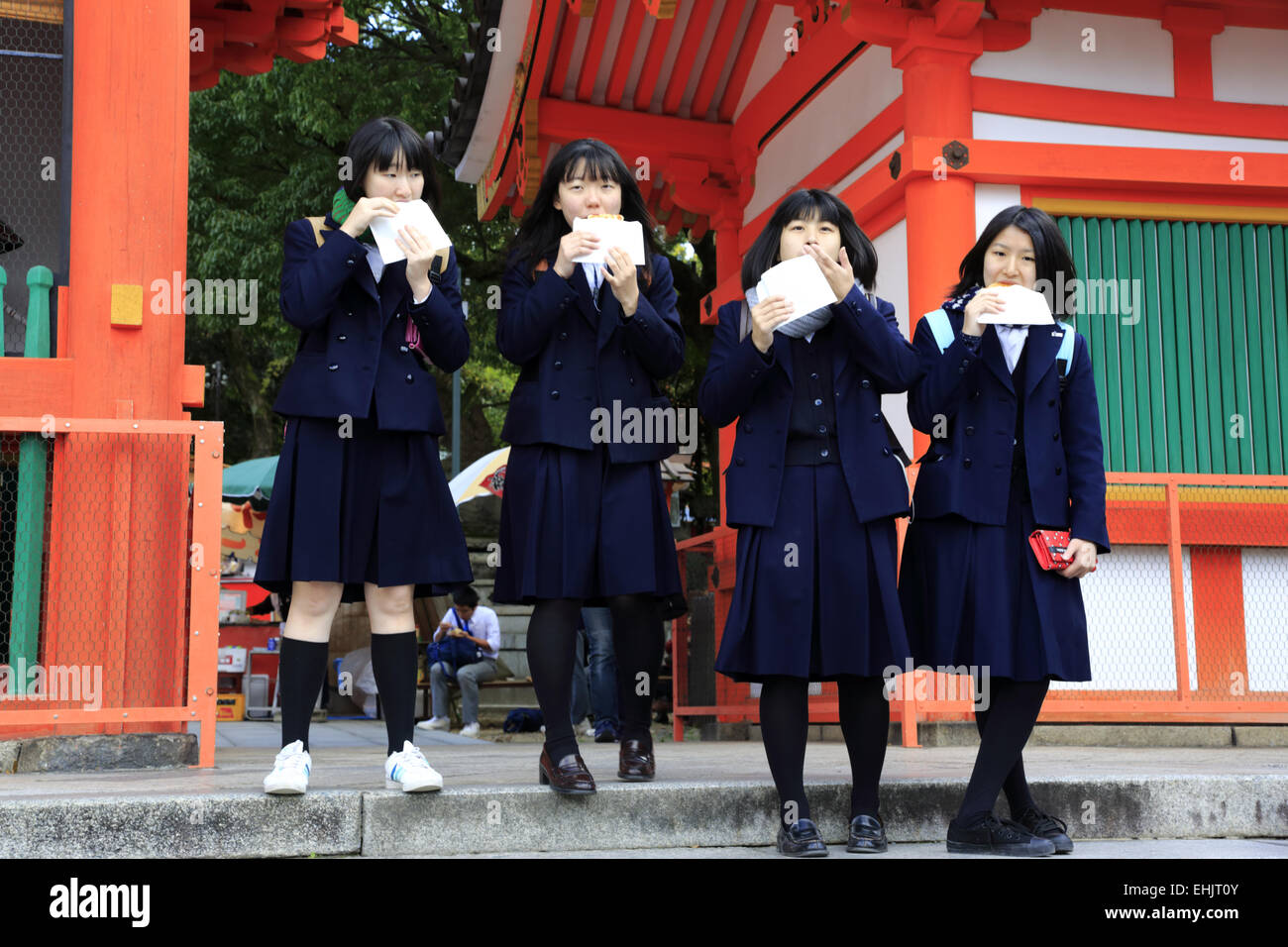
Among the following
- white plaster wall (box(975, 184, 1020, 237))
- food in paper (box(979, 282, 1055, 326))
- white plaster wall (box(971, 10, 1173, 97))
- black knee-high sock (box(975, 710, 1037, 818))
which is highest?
white plaster wall (box(971, 10, 1173, 97))

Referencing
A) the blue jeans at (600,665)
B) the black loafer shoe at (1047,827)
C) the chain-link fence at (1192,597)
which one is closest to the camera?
the black loafer shoe at (1047,827)

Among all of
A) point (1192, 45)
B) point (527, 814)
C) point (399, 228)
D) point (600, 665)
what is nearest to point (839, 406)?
point (399, 228)

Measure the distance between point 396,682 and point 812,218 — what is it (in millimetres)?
1814

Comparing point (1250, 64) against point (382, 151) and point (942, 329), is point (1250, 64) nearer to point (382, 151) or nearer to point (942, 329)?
point (942, 329)

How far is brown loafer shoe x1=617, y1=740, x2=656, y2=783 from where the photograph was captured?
13.3 ft

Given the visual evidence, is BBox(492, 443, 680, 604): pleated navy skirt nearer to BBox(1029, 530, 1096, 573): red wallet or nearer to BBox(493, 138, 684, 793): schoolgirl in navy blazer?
BBox(493, 138, 684, 793): schoolgirl in navy blazer

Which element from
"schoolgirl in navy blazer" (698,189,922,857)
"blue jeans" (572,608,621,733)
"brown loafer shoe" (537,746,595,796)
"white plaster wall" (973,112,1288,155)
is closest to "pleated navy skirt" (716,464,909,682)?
"schoolgirl in navy blazer" (698,189,922,857)

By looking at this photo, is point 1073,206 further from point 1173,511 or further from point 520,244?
point 520,244

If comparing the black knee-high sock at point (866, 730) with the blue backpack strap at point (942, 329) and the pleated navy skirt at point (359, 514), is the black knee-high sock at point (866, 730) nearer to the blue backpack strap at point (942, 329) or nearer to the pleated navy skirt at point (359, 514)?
the blue backpack strap at point (942, 329)

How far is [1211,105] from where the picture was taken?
7633 mm

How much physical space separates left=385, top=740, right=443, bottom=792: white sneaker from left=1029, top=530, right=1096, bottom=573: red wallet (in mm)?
1786

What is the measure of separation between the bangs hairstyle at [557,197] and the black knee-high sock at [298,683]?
132 centimetres

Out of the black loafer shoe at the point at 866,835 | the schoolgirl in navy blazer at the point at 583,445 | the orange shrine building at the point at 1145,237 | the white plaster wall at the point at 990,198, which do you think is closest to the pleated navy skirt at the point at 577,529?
the schoolgirl in navy blazer at the point at 583,445

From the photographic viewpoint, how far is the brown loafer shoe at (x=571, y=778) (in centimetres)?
367
